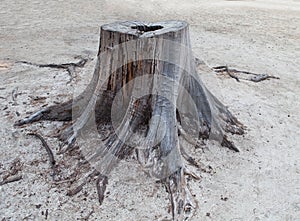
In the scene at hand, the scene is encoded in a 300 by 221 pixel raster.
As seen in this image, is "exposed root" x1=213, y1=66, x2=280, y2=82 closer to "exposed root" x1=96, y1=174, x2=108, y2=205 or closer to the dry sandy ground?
the dry sandy ground

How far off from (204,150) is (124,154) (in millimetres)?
620

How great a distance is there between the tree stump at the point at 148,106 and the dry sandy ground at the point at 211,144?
104 millimetres

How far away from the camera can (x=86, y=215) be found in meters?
2.06

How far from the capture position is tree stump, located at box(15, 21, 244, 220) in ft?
7.88

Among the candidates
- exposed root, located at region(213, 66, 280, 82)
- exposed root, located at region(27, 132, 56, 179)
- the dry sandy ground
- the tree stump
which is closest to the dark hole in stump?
the tree stump

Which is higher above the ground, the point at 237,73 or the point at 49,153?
the point at 237,73

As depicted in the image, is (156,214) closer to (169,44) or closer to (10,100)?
(169,44)

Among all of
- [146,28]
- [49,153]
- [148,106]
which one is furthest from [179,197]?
[146,28]

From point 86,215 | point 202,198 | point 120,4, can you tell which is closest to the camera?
point 86,215

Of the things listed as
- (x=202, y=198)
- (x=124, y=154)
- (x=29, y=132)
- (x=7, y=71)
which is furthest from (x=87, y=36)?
(x=202, y=198)

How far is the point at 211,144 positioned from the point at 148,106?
60 cm

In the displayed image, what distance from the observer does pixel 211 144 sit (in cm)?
279

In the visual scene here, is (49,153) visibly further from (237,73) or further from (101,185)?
(237,73)

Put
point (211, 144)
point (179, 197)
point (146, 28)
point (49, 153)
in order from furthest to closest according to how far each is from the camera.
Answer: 1. point (211, 144)
2. point (146, 28)
3. point (49, 153)
4. point (179, 197)
